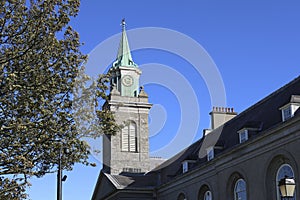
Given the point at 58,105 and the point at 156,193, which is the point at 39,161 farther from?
the point at 156,193

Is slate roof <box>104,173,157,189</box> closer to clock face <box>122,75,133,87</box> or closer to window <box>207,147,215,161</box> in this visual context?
clock face <box>122,75,133,87</box>

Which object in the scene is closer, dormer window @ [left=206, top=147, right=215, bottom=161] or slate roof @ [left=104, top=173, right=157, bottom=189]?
dormer window @ [left=206, top=147, right=215, bottom=161]

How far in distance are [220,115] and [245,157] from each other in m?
13.9

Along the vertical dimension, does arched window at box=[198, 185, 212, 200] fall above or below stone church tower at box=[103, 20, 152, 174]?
below

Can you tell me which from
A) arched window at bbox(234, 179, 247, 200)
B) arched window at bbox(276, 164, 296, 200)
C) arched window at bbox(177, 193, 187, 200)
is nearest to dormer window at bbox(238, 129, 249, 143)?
arched window at bbox(234, 179, 247, 200)

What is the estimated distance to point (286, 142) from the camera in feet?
84.0

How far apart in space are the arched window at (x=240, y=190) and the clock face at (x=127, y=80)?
26.1 metres

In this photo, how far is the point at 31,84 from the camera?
17.1 m

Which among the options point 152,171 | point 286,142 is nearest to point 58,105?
point 286,142

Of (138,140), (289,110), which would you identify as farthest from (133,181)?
(289,110)

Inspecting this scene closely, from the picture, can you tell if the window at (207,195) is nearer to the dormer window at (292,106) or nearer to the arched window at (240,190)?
the arched window at (240,190)

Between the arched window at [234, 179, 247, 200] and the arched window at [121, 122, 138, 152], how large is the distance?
79.2 ft

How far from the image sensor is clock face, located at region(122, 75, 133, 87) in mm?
55594

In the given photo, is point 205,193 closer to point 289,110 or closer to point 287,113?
point 287,113
